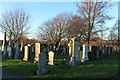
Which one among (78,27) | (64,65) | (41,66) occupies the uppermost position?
(78,27)

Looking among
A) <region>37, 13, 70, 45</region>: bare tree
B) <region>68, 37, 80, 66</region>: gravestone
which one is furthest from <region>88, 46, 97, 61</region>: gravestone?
<region>37, 13, 70, 45</region>: bare tree

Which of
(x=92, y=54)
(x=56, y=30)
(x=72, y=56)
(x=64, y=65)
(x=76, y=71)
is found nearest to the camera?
(x=76, y=71)

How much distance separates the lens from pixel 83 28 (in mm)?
25609

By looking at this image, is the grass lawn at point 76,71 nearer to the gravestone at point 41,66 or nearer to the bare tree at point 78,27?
the gravestone at point 41,66

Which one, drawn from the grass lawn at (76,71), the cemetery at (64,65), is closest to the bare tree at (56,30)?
the cemetery at (64,65)

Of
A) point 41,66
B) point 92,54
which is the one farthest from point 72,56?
point 92,54

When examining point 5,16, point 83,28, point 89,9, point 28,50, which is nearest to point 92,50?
point 28,50

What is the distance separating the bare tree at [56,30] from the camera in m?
36.8

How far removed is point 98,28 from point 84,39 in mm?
3419

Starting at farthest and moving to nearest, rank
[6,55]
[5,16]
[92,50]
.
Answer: [5,16]
[6,55]
[92,50]

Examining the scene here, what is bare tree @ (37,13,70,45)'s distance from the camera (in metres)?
36.8

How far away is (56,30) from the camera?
38.0 meters

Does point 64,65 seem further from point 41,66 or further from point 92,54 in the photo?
point 92,54

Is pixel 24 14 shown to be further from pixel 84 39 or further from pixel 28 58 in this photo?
pixel 28 58
